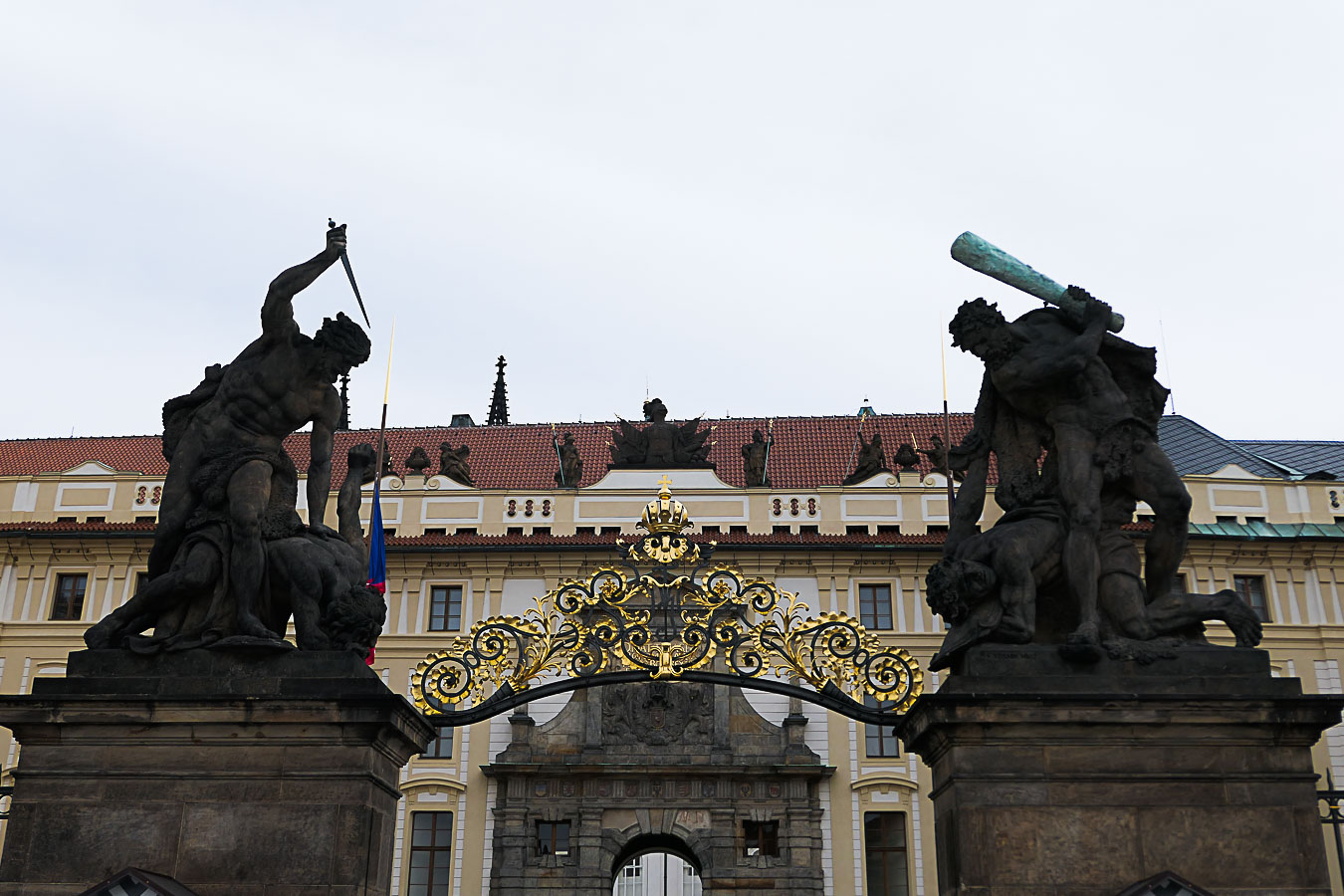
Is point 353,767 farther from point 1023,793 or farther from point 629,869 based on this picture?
point 629,869

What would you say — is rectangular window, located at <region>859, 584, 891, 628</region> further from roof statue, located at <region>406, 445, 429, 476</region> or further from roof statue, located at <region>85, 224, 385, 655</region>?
roof statue, located at <region>85, 224, 385, 655</region>

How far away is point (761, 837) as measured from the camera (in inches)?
1252

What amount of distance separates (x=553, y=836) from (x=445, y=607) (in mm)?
5916

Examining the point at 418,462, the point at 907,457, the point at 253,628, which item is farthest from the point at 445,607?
the point at 253,628

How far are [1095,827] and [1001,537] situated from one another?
1768mm

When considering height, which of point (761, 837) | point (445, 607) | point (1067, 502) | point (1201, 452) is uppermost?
point (1201, 452)

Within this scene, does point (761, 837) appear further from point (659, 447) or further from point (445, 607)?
point (659, 447)

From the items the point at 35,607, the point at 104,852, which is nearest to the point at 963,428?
the point at 35,607

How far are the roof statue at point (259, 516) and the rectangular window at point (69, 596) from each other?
88.4 feet

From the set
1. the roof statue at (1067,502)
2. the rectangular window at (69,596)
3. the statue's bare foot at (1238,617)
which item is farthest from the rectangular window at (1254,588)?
the rectangular window at (69,596)

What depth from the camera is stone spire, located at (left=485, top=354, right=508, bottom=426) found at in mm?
65500

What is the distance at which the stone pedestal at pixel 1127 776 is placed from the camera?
780 cm

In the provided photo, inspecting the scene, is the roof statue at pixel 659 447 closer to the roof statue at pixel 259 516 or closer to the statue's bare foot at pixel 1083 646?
the roof statue at pixel 259 516

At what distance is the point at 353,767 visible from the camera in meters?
8.09
